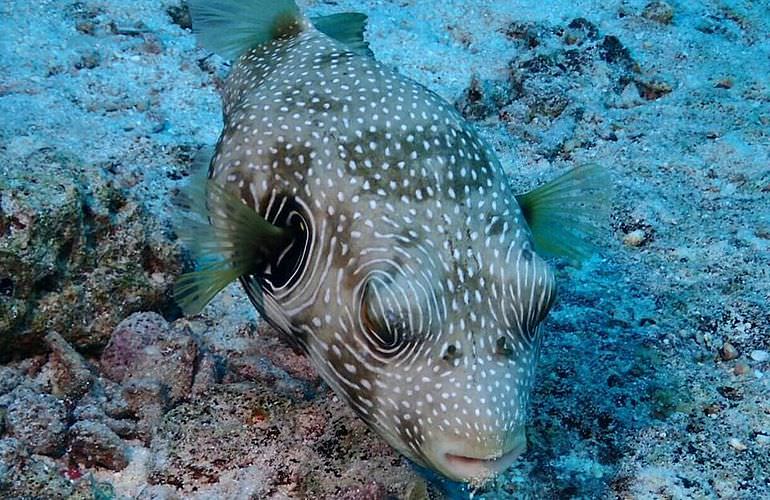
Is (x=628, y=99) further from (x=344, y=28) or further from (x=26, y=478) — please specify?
(x=26, y=478)

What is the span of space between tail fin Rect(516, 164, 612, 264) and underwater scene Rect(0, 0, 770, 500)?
0.01 meters

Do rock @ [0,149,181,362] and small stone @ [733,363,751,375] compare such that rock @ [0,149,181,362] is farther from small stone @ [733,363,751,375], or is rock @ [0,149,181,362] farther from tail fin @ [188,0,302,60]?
small stone @ [733,363,751,375]

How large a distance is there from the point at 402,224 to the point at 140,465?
5.21 feet

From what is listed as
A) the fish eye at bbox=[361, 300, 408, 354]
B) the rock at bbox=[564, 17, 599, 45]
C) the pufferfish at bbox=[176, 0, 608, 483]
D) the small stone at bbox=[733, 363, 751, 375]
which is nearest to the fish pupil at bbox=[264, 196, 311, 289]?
the pufferfish at bbox=[176, 0, 608, 483]

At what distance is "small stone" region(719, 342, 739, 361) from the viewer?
4.12 m

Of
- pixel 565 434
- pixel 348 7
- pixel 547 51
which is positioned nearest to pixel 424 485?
pixel 565 434

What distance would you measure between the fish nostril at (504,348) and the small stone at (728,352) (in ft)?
7.08

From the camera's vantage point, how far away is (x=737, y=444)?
3604 millimetres

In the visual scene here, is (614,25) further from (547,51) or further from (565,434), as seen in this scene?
(565,434)

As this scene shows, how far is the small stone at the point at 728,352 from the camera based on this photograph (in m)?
4.12

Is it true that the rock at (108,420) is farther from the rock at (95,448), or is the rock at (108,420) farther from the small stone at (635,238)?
the small stone at (635,238)

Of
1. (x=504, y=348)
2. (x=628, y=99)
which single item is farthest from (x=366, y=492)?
(x=628, y=99)

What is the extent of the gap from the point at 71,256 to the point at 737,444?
11.5 ft

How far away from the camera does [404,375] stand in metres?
2.56
